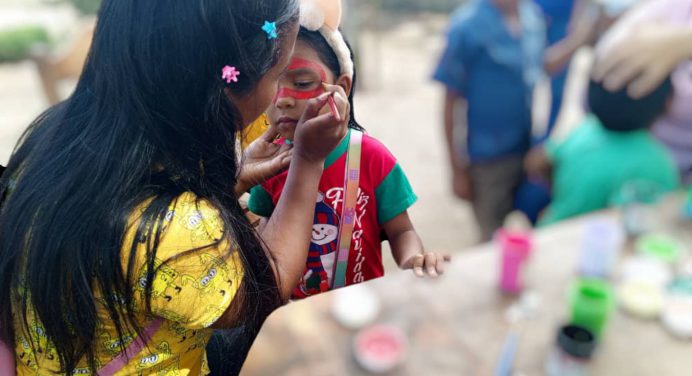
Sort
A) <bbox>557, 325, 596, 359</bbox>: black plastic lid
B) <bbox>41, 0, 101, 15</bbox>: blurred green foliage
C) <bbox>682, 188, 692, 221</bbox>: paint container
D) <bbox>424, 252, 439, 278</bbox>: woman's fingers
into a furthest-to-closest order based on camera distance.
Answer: <bbox>682, 188, 692, 221</bbox>: paint container, <bbox>557, 325, 596, 359</bbox>: black plastic lid, <bbox>41, 0, 101, 15</bbox>: blurred green foliage, <bbox>424, 252, 439, 278</bbox>: woman's fingers

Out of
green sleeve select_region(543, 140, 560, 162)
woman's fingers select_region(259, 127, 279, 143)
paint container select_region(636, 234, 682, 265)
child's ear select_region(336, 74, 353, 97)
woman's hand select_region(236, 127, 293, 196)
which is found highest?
child's ear select_region(336, 74, 353, 97)

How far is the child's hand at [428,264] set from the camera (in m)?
0.53

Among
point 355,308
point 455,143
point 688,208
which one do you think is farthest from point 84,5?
point 688,208

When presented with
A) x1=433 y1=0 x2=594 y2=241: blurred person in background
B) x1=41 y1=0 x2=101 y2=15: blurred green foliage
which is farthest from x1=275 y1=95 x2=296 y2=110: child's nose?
x1=433 y1=0 x2=594 y2=241: blurred person in background

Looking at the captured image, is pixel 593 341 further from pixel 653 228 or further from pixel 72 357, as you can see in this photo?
pixel 72 357

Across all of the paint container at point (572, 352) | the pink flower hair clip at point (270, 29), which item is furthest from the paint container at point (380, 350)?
the pink flower hair clip at point (270, 29)

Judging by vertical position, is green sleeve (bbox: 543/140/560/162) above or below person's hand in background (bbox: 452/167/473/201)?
below

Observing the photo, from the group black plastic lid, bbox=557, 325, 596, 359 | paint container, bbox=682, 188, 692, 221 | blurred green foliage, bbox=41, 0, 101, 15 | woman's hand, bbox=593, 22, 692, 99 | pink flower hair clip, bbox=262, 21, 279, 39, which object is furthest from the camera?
paint container, bbox=682, 188, 692, 221

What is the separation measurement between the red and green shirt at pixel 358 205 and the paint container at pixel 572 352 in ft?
2.71

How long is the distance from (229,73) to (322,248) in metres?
0.18

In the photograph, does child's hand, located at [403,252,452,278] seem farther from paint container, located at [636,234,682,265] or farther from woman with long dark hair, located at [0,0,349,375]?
paint container, located at [636,234,682,265]

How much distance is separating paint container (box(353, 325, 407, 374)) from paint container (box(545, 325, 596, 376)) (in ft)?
1.10

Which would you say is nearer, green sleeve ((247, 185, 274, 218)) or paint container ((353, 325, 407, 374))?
green sleeve ((247, 185, 274, 218))

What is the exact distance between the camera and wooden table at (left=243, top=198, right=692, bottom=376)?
122 centimetres
